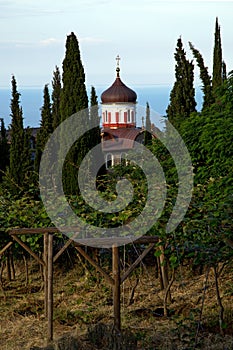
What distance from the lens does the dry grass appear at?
5.61 m

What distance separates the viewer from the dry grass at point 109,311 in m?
5.61

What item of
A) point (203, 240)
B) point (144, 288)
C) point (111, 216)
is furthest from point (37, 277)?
point (203, 240)

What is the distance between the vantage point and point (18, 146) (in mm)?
18375

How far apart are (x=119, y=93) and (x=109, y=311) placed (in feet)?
91.6

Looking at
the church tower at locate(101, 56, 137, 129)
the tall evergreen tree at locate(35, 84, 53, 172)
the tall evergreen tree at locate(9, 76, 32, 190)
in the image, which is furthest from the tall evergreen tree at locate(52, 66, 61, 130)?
the church tower at locate(101, 56, 137, 129)

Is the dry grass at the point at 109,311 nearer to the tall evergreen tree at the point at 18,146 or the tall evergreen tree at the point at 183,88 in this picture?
the tall evergreen tree at the point at 183,88

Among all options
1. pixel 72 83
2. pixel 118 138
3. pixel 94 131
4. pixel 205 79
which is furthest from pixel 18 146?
pixel 118 138

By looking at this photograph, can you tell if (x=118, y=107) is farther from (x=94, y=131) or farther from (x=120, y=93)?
(x=94, y=131)

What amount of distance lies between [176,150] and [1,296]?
375 centimetres

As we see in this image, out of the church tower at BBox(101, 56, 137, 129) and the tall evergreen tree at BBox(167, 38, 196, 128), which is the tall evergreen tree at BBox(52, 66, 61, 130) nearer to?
the tall evergreen tree at BBox(167, 38, 196, 128)

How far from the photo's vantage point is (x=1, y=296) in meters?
8.22

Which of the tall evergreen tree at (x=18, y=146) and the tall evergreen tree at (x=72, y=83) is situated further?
the tall evergreen tree at (x=18, y=146)

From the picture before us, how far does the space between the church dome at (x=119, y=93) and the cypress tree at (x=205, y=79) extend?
19.0 meters

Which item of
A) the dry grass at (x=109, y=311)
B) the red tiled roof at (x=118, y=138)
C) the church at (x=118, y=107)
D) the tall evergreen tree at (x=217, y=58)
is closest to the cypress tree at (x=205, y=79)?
the tall evergreen tree at (x=217, y=58)
